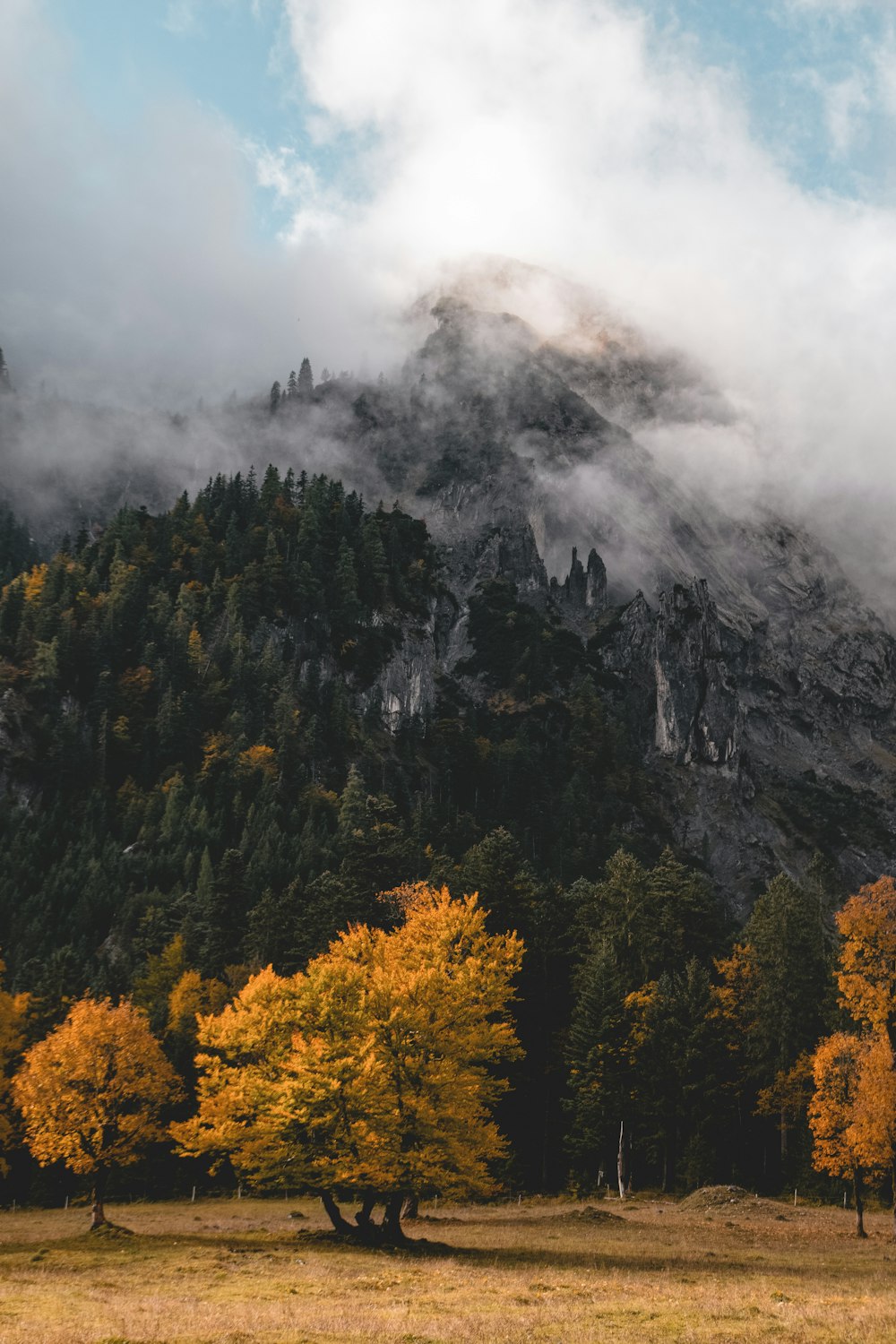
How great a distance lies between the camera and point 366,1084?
36031mm

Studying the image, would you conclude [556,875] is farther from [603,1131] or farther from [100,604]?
[100,604]

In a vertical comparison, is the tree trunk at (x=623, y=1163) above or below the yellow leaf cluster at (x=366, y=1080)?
below

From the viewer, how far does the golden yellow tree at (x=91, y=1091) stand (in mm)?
43375

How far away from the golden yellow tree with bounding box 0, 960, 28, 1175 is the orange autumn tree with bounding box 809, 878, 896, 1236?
48.6m

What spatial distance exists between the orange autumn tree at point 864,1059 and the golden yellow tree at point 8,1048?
4865 cm

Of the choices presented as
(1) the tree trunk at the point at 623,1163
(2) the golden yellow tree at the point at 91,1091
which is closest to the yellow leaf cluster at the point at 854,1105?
(1) the tree trunk at the point at 623,1163

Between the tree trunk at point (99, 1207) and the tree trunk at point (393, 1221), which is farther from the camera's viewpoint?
the tree trunk at point (99, 1207)

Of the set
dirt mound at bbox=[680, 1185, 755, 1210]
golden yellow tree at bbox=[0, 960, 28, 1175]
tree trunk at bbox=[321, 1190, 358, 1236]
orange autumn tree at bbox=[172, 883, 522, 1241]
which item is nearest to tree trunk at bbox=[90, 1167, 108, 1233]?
orange autumn tree at bbox=[172, 883, 522, 1241]

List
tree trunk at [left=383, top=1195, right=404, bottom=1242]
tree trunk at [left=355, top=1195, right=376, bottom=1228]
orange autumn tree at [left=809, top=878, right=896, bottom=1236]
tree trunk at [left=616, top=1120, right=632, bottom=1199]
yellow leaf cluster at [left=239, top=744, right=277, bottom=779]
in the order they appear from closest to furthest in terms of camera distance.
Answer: tree trunk at [left=383, top=1195, right=404, bottom=1242] < tree trunk at [left=355, top=1195, right=376, bottom=1228] < orange autumn tree at [left=809, top=878, right=896, bottom=1236] < tree trunk at [left=616, top=1120, right=632, bottom=1199] < yellow leaf cluster at [left=239, top=744, right=277, bottom=779]

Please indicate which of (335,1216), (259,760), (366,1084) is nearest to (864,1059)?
(366,1084)

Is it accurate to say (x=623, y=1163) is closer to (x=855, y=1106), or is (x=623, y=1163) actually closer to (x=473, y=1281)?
(x=855, y=1106)

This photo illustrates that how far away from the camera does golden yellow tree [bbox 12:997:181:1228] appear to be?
142 ft

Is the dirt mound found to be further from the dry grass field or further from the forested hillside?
the forested hillside

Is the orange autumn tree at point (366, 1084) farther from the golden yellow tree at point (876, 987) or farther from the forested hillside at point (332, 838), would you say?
the forested hillside at point (332, 838)
